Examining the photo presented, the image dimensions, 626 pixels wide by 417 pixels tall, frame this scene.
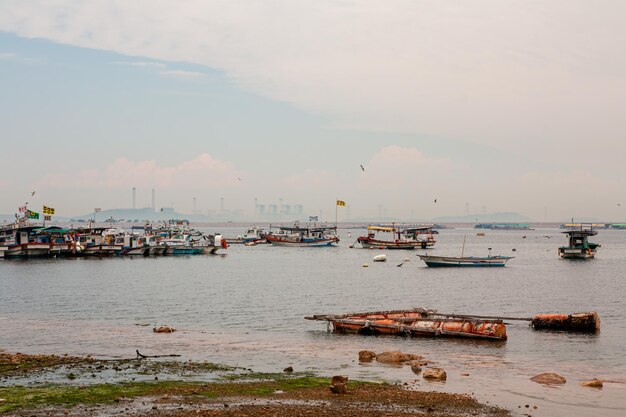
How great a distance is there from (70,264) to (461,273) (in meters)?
55.3

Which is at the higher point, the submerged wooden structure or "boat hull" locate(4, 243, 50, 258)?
"boat hull" locate(4, 243, 50, 258)

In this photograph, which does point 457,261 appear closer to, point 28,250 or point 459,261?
point 459,261

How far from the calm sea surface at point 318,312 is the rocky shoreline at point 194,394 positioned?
8.24 ft

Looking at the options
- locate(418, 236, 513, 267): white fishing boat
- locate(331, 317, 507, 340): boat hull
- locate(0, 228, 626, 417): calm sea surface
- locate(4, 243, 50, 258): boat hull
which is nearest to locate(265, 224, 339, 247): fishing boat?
locate(0, 228, 626, 417): calm sea surface

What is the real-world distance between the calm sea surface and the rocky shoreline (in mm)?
2511

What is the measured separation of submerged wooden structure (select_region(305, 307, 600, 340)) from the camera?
126 feet

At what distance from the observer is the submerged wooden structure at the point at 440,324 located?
38.4m

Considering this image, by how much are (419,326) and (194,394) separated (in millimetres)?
18456

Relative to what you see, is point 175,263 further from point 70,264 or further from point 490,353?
point 490,353

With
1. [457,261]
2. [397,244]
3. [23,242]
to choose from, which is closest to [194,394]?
[457,261]

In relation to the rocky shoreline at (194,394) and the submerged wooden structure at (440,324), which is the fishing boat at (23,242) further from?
the rocky shoreline at (194,394)

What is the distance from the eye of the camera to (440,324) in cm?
3928

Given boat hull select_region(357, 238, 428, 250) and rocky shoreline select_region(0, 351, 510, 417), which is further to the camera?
boat hull select_region(357, 238, 428, 250)

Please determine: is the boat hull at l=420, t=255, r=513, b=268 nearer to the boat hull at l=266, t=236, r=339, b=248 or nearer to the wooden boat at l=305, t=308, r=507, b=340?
the wooden boat at l=305, t=308, r=507, b=340
